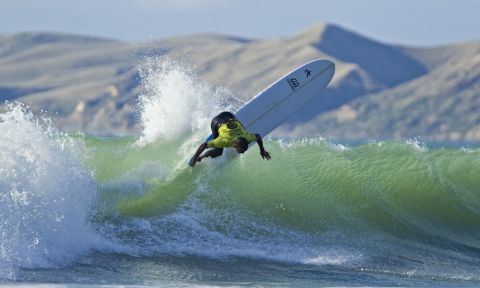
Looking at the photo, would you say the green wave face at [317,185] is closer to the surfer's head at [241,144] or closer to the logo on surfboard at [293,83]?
the logo on surfboard at [293,83]

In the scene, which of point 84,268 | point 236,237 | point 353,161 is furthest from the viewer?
point 353,161

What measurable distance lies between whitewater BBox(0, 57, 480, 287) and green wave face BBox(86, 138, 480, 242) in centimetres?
4

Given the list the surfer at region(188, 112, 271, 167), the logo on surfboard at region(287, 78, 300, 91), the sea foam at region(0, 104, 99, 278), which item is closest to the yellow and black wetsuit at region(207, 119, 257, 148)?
the surfer at region(188, 112, 271, 167)

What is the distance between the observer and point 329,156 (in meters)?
20.2

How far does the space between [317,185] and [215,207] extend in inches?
103

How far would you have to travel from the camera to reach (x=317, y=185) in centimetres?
1891

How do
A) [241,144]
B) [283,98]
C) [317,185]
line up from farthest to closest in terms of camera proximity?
[283,98]
[317,185]
[241,144]

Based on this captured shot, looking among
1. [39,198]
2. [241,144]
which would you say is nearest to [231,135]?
[241,144]

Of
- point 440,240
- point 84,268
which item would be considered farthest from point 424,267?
point 84,268

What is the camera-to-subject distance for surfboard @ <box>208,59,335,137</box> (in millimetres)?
18203

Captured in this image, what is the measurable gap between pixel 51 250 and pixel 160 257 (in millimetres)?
1769

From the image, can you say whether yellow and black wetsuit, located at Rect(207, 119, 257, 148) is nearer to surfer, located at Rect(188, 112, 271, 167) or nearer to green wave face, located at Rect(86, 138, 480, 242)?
surfer, located at Rect(188, 112, 271, 167)

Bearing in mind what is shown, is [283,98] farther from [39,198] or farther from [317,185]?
[39,198]

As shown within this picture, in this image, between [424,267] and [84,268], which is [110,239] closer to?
[84,268]
